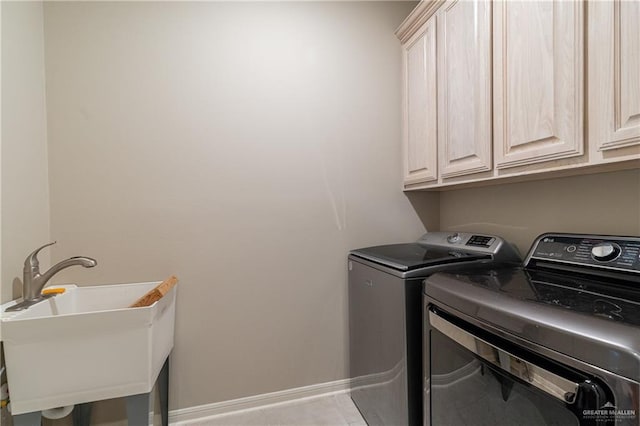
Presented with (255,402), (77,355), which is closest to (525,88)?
(77,355)

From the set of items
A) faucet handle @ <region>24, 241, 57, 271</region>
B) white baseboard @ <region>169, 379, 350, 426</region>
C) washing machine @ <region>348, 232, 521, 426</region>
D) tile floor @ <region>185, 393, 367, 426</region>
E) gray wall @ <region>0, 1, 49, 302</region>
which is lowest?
tile floor @ <region>185, 393, 367, 426</region>

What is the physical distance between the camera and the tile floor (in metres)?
1.59

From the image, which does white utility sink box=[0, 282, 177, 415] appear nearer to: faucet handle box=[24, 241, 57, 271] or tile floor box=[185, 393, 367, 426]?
faucet handle box=[24, 241, 57, 271]

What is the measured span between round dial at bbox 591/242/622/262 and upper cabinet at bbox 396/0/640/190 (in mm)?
262

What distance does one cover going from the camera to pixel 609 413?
1.91 feet

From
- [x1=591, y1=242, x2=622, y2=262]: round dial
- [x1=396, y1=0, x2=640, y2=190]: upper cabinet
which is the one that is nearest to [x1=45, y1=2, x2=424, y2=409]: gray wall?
[x1=396, y1=0, x2=640, y2=190]: upper cabinet

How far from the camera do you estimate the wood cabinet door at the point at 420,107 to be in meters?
1.56

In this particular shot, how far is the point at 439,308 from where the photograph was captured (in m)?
1.07

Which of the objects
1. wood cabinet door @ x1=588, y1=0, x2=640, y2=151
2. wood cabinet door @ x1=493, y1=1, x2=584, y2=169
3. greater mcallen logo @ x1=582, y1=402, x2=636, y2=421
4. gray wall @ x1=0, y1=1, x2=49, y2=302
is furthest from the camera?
gray wall @ x1=0, y1=1, x2=49, y2=302

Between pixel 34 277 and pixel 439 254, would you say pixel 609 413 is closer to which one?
pixel 439 254

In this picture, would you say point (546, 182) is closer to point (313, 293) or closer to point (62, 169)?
point (313, 293)

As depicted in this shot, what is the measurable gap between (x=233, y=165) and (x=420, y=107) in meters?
1.10

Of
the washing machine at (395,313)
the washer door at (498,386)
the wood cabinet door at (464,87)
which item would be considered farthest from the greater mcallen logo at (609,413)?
the wood cabinet door at (464,87)

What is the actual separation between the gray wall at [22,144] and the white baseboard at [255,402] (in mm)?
995
